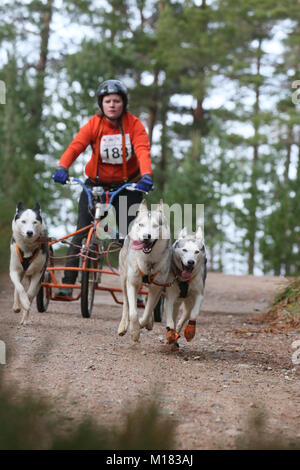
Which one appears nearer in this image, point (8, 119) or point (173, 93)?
point (8, 119)

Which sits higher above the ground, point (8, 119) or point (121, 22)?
point (121, 22)

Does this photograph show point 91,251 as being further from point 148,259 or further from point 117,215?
point 148,259

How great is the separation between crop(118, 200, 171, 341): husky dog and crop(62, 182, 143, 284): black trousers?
121 centimetres

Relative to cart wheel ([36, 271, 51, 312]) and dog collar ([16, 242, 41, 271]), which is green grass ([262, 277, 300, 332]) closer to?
cart wheel ([36, 271, 51, 312])

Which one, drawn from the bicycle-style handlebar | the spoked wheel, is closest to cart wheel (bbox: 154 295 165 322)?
the spoked wheel

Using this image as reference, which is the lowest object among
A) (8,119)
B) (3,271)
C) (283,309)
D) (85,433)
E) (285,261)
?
(285,261)

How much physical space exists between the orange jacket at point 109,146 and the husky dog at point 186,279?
1439mm

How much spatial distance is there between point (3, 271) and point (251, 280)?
41.1ft

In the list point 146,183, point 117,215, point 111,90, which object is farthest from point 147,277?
point 111,90

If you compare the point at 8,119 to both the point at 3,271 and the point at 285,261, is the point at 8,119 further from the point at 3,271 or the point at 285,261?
the point at 3,271

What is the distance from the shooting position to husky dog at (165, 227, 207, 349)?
4098 millimetres

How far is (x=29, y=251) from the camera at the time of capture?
5039 millimetres

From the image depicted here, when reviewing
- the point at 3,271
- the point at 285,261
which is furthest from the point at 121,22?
the point at 3,271

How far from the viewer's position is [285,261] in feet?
59.4
